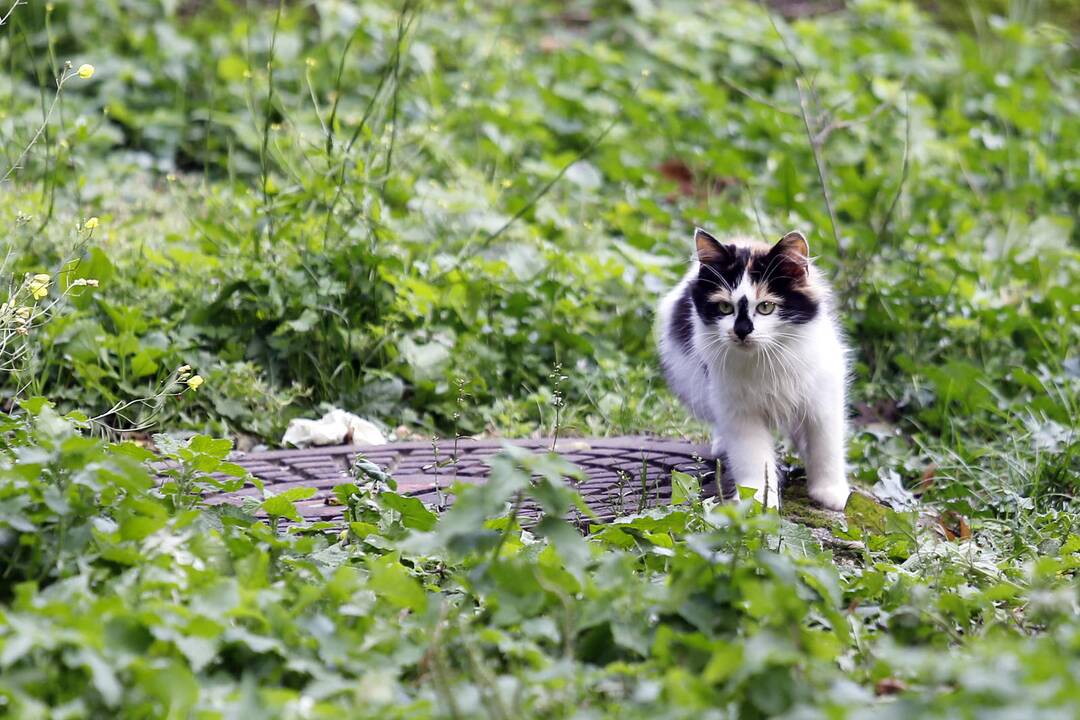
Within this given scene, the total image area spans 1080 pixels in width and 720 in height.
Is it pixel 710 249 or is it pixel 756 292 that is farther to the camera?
pixel 710 249

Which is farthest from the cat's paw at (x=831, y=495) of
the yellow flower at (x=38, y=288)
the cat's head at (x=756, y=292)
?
the yellow flower at (x=38, y=288)

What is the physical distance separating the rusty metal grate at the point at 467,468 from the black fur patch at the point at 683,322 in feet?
1.31

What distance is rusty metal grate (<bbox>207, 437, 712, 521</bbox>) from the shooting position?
144 inches

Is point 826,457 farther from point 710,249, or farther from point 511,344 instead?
point 511,344

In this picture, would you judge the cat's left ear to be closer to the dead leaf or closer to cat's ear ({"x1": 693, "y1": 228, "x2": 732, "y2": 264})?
cat's ear ({"x1": 693, "y1": 228, "x2": 732, "y2": 264})

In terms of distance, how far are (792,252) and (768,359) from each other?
328 mm

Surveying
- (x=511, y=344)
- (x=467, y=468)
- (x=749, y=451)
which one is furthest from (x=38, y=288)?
(x=511, y=344)

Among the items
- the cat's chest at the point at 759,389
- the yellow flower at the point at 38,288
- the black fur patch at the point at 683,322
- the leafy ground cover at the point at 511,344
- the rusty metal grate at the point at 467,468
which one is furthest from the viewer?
the black fur patch at the point at 683,322

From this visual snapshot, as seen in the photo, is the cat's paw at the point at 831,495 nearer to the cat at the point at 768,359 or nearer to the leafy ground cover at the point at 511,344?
the cat at the point at 768,359

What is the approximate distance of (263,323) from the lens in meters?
4.85

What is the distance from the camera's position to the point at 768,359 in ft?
12.5

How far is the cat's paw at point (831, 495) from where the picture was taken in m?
3.76

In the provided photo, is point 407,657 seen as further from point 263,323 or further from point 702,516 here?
A: point 263,323

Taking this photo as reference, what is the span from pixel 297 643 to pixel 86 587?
42 cm
